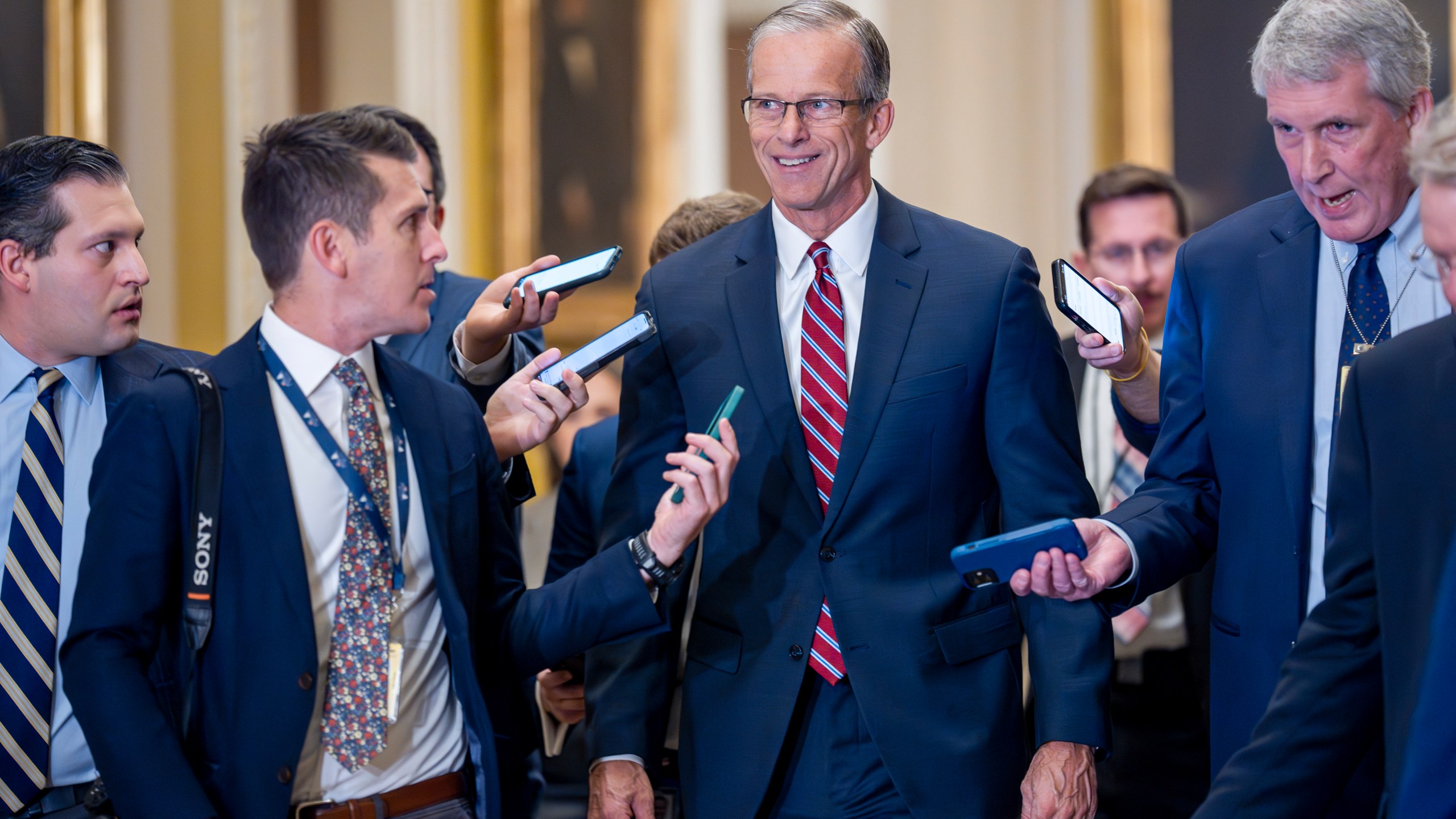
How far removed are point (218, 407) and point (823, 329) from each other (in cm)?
100

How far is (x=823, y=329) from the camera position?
7.76 feet

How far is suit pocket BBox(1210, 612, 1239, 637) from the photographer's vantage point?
87.8 inches

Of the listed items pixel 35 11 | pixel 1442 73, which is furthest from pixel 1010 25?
pixel 35 11

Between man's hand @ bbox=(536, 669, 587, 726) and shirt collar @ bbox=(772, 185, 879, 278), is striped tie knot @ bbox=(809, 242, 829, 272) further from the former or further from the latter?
man's hand @ bbox=(536, 669, 587, 726)

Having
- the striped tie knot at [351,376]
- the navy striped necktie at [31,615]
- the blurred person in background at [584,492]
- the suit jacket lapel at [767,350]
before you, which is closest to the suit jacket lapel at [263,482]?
the striped tie knot at [351,376]

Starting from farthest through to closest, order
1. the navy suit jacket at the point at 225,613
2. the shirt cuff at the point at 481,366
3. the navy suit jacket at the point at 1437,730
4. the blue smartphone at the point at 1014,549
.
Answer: the shirt cuff at the point at 481,366, the blue smartphone at the point at 1014,549, the navy suit jacket at the point at 225,613, the navy suit jacket at the point at 1437,730

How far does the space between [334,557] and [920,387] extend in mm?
997

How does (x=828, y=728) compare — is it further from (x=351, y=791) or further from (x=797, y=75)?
(x=797, y=75)

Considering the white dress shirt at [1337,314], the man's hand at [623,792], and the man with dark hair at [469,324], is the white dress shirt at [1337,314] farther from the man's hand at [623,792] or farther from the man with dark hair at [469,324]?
the man with dark hair at [469,324]

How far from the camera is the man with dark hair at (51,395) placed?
2248mm

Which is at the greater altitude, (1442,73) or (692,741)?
(1442,73)

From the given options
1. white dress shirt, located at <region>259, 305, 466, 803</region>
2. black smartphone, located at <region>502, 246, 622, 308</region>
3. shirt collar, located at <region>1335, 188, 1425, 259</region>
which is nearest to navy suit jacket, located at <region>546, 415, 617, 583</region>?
black smartphone, located at <region>502, 246, 622, 308</region>

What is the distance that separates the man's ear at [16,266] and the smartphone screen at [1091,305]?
1789mm

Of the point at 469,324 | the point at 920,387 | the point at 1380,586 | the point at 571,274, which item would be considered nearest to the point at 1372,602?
the point at 1380,586
